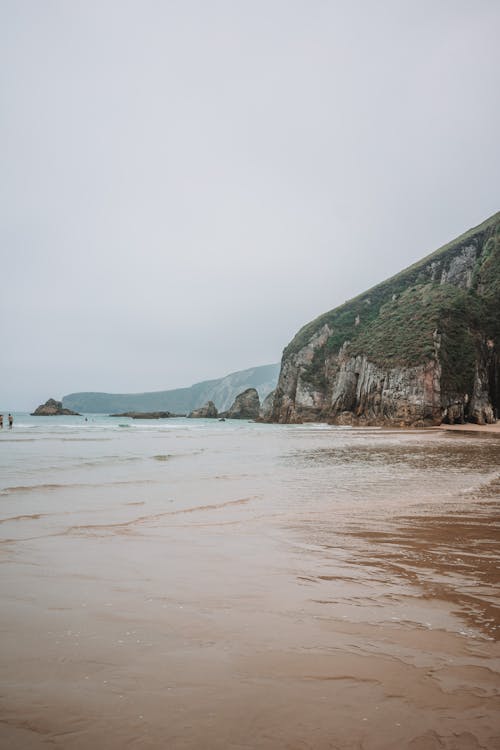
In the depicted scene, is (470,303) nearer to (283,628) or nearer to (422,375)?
(422,375)

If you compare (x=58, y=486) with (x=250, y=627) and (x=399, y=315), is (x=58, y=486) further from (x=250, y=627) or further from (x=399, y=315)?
(x=399, y=315)

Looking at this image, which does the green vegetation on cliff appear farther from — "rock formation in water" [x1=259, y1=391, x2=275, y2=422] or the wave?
the wave

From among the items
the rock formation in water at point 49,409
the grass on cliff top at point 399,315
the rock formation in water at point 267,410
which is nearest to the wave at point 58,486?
the grass on cliff top at point 399,315

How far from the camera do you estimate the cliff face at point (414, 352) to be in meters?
52.7

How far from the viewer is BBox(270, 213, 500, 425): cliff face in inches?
2073

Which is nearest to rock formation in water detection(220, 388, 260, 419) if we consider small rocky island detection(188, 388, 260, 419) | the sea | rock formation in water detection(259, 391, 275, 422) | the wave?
small rocky island detection(188, 388, 260, 419)

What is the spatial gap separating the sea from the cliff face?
162ft

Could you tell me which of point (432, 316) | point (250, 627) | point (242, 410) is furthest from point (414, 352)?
point (242, 410)

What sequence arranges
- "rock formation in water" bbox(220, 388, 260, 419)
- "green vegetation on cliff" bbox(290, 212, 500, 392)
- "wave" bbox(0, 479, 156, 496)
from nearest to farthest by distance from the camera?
"wave" bbox(0, 479, 156, 496), "green vegetation on cliff" bbox(290, 212, 500, 392), "rock formation in water" bbox(220, 388, 260, 419)

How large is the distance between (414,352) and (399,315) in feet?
46.8

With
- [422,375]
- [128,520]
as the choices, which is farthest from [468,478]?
[422,375]

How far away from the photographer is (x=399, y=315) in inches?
2653

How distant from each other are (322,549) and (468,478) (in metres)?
7.79

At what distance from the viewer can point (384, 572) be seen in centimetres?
446
